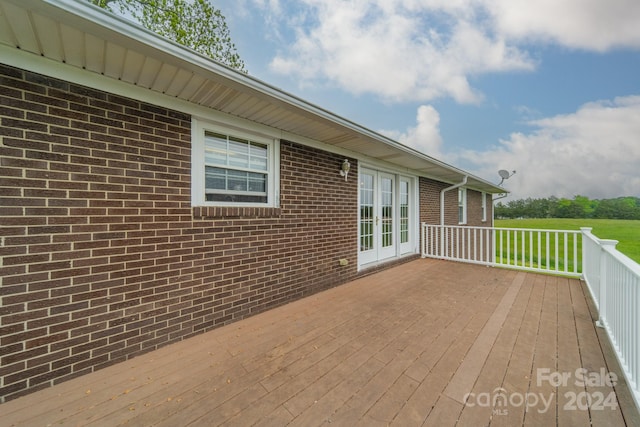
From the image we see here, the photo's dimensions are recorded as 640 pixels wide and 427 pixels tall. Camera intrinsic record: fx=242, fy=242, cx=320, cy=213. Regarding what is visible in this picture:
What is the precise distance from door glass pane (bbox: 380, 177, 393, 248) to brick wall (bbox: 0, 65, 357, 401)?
325cm

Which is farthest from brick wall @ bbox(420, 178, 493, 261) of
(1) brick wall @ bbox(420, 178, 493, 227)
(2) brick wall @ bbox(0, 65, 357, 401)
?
(2) brick wall @ bbox(0, 65, 357, 401)

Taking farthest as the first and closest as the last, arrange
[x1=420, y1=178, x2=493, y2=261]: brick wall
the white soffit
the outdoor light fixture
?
1. [x1=420, y1=178, x2=493, y2=261]: brick wall
2. the outdoor light fixture
3. the white soffit

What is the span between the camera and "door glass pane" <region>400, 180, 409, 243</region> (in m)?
6.09

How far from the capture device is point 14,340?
1.73 meters

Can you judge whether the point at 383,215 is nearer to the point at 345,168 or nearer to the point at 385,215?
the point at 385,215

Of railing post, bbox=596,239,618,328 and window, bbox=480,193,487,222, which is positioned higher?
window, bbox=480,193,487,222

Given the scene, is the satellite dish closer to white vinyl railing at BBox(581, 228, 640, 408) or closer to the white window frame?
white vinyl railing at BBox(581, 228, 640, 408)

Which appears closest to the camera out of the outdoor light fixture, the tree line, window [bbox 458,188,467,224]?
the outdoor light fixture

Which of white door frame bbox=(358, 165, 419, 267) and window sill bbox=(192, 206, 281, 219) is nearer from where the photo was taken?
window sill bbox=(192, 206, 281, 219)

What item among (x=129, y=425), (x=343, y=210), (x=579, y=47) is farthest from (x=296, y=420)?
Answer: (x=579, y=47)

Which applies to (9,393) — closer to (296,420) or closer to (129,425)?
(129,425)

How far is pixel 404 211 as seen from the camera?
20.4 ft

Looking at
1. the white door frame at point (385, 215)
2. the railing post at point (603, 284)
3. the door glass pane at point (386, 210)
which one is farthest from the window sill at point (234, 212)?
the railing post at point (603, 284)

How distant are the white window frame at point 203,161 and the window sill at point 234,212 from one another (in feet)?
0.26
